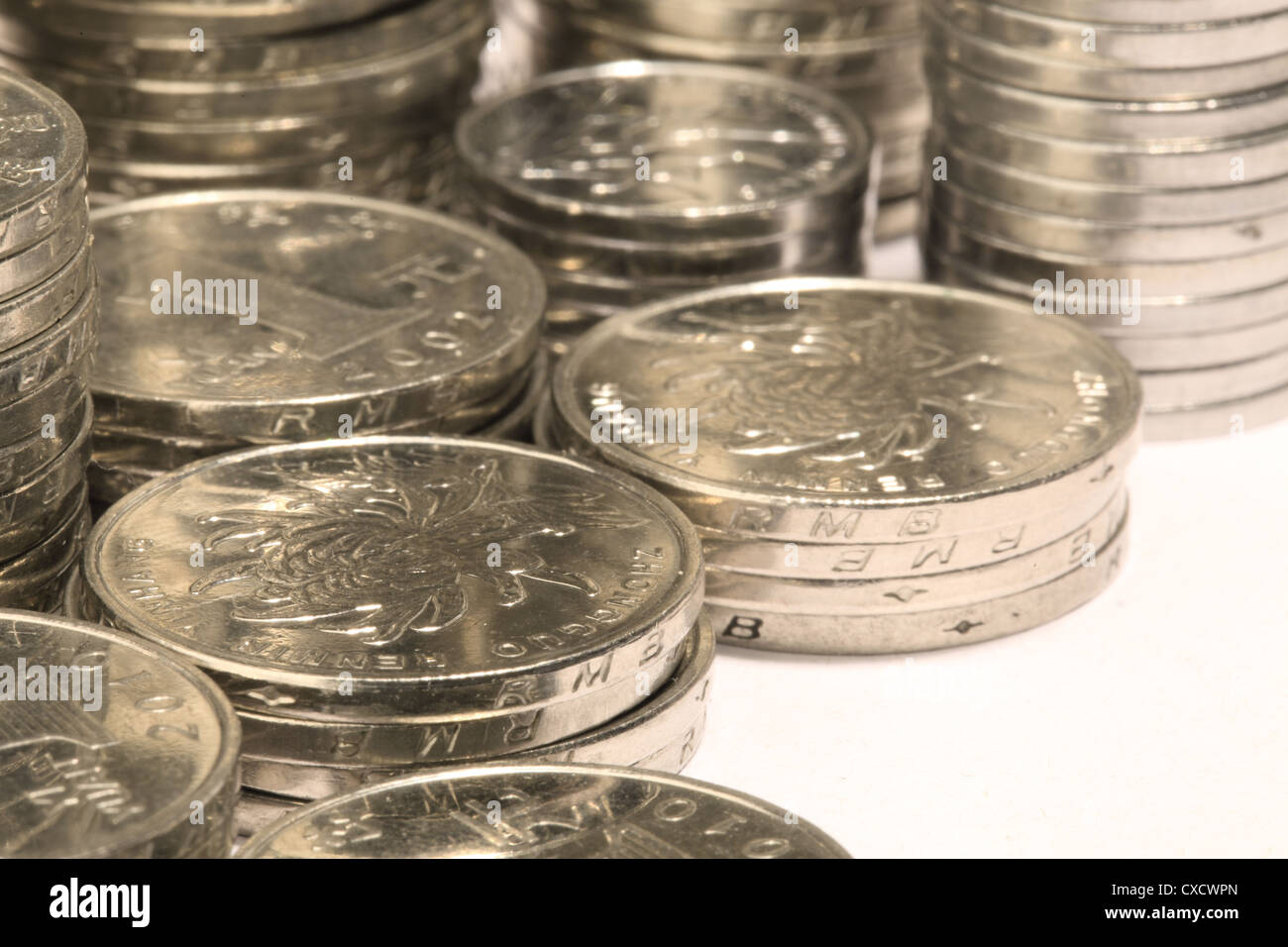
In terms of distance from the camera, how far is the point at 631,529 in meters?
2.48

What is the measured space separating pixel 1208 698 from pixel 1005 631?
0.29 meters

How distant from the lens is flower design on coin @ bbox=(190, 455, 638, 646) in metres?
2.27

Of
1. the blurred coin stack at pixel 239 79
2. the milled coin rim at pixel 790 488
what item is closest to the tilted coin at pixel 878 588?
the milled coin rim at pixel 790 488

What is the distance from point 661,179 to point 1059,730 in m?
1.36

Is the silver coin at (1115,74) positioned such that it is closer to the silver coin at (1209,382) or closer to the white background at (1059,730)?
the silver coin at (1209,382)

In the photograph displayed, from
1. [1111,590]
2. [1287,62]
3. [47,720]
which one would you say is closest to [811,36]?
[1287,62]

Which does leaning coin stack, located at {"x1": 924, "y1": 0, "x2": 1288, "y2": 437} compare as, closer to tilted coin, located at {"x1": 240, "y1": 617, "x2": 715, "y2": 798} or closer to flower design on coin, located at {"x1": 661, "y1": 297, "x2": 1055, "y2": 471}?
flower design on coin, located at {"x1": 661, "y1": 297, "x2": 1055, "y2": 471}

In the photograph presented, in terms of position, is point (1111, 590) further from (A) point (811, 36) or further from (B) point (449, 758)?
(A) point (811, 36)

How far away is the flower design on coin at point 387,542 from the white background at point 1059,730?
34 centimetres

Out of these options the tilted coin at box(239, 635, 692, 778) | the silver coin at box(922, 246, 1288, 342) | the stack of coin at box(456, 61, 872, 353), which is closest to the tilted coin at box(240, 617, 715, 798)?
the tilted coin at box(239, 635, 692, 778)

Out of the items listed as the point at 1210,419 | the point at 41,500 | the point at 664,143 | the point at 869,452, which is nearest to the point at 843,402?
the point at 869,452

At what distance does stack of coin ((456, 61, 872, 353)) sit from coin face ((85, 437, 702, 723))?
0.64 m

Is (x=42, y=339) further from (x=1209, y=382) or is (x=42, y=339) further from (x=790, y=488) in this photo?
(x=1209, y=382)

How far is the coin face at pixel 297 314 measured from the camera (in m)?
2.66
